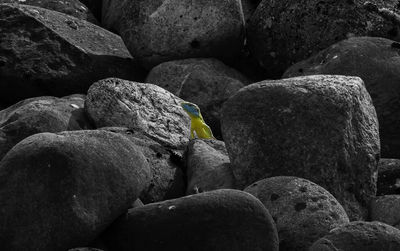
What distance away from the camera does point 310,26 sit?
11273 mm

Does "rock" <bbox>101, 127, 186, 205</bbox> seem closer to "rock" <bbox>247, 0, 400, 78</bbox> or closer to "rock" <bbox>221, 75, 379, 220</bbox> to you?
"rock" <bbox>221, 75, 379, 220</bbox>

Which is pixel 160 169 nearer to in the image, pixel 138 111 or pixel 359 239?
pixel 138 111

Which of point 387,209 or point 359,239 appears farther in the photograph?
point 387,209

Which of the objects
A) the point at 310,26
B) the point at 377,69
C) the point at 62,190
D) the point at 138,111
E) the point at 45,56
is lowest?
the point at 45,56

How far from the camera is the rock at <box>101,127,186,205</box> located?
818cm

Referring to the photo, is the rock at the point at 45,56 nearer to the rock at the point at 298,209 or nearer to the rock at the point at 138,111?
the rock at the point at 138,111

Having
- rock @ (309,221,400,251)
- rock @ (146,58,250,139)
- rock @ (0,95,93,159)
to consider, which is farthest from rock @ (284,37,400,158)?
rock @ (309,221,400,251)

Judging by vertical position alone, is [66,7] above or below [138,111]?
below

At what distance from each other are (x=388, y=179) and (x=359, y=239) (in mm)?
2491

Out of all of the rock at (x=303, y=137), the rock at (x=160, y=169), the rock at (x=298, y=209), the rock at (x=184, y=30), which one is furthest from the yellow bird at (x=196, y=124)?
the rock at (x=298, y=209)

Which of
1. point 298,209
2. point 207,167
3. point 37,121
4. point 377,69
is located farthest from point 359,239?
point 377,69

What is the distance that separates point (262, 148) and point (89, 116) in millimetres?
2346

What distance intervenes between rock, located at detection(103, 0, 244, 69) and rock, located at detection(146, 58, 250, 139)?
0.20m

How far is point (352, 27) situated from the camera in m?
11.3
